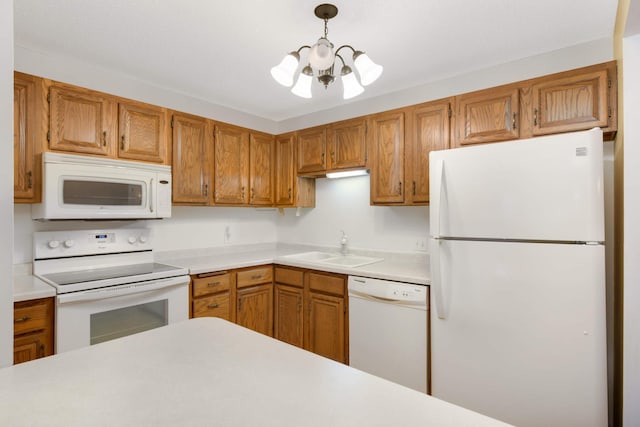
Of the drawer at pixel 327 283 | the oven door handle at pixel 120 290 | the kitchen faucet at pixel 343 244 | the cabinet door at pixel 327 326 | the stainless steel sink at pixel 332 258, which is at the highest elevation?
the kitchen faucet at pixel 343 244

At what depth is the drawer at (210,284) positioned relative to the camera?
254 centimetres

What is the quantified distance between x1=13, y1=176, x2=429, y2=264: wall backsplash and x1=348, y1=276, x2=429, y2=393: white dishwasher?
28.2 inches

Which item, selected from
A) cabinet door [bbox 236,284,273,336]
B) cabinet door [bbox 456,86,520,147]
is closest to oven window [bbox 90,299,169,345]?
cabinet door [bbox 236,284,273,336]

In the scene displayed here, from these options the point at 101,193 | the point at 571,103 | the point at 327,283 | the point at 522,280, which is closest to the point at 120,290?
the point at 101,193

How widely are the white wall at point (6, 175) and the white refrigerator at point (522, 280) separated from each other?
1.90 meters

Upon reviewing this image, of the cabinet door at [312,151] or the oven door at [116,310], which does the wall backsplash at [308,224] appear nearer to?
the cabinet door at [312,151]

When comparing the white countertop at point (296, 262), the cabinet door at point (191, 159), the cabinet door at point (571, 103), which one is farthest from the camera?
the cabinet door at point (191, 159)

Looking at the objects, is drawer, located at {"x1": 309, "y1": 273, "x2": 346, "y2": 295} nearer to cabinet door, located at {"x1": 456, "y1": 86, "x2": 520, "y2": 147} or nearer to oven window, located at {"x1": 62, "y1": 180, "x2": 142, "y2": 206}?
cabinet door, located at {"x1": 456, "y1": 86, "x2": 520, "y2": 147}

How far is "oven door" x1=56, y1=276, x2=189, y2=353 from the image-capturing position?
1875mm

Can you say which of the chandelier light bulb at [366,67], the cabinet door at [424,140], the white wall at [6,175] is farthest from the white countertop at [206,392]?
the cabinet door at [424,140]

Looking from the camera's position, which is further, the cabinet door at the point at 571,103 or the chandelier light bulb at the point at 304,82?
the cabinet door at the point at 571,103

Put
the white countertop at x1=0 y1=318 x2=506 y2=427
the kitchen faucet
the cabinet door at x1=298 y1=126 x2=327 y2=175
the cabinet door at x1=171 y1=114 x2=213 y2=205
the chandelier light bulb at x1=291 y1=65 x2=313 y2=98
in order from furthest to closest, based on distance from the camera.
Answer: the kitchen faucet
the cabinet door at x1=298 y1=126 x2=327 y2=175
the cabinet door at x1=171 y1=114 x2=213 y2=205
the chandelier light bulb at x1=291 y1=65 x2=313 y2=98
the white countertop at x1=0 y1=318 x2=506 y2=427

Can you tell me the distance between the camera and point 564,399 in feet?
5.21

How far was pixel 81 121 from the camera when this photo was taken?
2215 mm
